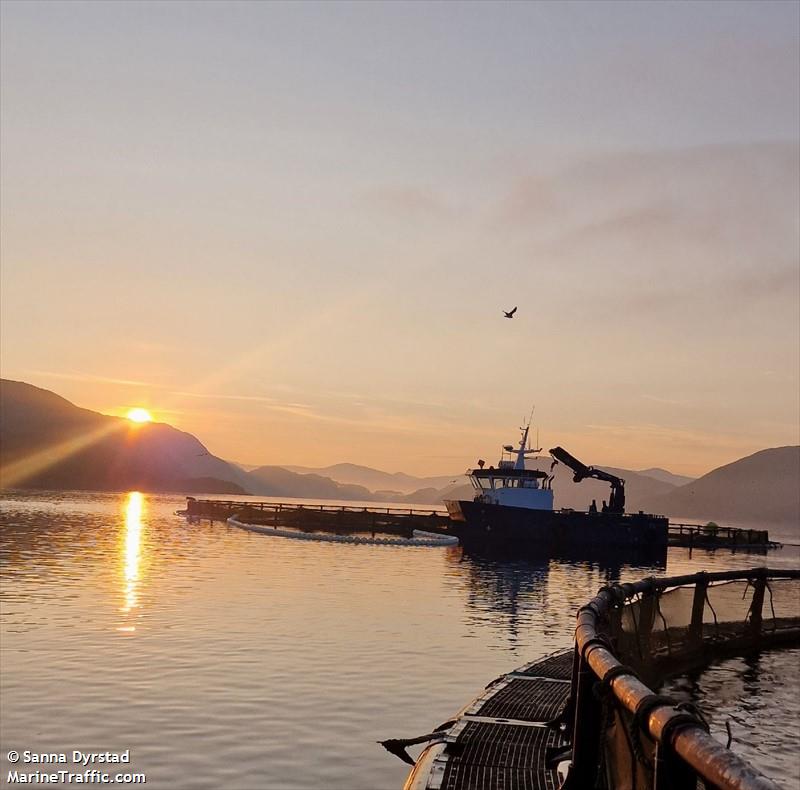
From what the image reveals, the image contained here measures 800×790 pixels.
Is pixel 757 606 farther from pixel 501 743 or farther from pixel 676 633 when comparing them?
pixel 501 743

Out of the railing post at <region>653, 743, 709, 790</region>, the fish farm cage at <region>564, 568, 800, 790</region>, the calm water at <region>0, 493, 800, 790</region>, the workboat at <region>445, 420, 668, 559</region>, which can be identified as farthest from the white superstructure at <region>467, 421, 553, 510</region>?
the railing post at <region>653, 743, 709, 790</region>

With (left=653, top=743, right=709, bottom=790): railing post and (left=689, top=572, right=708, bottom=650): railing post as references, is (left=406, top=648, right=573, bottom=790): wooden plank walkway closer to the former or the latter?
(left=653, top=743, right=709, bottom=790): railing post

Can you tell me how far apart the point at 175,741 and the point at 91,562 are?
4206cm

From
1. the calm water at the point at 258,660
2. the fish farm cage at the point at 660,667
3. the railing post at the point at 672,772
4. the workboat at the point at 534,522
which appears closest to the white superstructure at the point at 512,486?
the workboat at the point at 534,522

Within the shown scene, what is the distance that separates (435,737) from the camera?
13.7 m

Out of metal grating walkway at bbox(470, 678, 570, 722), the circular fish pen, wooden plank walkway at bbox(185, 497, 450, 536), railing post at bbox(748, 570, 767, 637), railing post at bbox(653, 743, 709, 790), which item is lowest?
the circular fish pen

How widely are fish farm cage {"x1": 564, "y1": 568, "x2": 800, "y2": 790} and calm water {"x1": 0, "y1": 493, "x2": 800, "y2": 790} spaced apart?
5.21 feet

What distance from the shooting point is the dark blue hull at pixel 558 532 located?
81.9 metres

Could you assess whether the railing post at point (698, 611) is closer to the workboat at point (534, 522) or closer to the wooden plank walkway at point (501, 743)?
the wooden plank walkway at point (501, 743)

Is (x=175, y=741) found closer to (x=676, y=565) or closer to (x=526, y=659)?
(x=526, y=659)

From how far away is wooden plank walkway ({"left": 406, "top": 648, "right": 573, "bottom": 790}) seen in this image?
445 inches

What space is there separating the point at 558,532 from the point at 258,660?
203 feet

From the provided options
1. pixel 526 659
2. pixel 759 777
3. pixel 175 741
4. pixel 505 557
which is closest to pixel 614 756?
pixel 759 777

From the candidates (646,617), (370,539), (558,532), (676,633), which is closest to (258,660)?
(646,617)
